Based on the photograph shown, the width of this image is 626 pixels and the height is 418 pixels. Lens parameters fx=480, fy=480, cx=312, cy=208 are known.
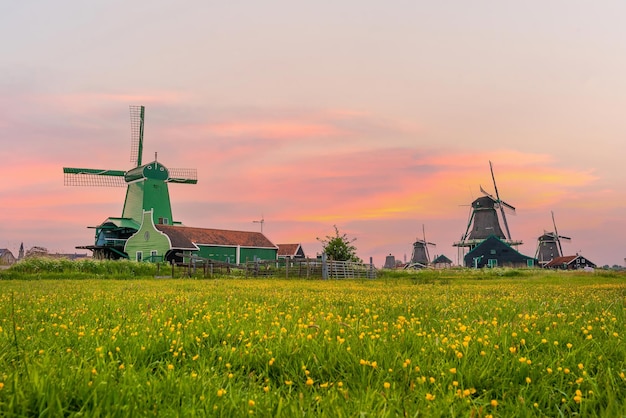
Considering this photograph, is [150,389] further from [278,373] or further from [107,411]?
[278,373]

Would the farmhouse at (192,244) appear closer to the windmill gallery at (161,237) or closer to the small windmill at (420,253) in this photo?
the windmill gallery at (161,237)

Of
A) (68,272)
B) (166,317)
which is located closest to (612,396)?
(166,317)

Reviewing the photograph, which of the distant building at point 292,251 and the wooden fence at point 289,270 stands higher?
the distant building at point 292,251

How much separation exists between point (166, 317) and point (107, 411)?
15.1ft

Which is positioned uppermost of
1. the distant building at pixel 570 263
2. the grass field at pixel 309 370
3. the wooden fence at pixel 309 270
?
the distant building at pixel 570 263

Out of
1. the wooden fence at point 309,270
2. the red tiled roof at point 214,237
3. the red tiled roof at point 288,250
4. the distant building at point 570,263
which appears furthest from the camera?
the distant building at point 570,263

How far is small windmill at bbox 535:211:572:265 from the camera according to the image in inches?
4412

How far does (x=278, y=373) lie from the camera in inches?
180

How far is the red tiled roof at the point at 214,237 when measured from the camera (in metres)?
65.0

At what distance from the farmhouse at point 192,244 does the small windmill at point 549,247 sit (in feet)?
230

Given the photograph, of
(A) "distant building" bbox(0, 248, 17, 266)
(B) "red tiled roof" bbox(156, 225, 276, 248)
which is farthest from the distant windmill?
(A) "distant building" bbox(0, 248, 17, 266)

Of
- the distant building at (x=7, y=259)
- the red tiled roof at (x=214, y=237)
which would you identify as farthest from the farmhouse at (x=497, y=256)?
the distant building at (x=7, y=259)

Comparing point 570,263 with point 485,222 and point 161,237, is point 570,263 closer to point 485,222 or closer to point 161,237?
point 485,222

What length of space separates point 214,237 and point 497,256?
50798 millimetres
